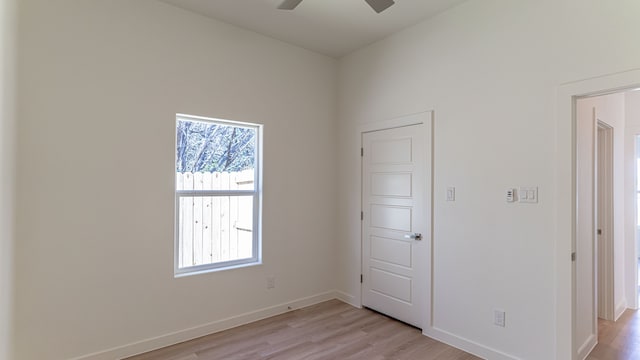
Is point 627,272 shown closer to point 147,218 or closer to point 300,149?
point 300,149

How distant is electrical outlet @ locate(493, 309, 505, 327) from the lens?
106 inches

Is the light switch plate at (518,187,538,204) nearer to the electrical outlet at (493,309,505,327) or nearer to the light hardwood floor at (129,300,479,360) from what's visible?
the electrical outlet at (493,309,505,327)

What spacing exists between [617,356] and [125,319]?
4111 millimetres

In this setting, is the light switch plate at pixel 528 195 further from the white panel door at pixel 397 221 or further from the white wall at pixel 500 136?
the white panel door at pixel 397 221

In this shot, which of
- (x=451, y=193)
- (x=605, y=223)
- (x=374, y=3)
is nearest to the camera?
(x=374, y=3)

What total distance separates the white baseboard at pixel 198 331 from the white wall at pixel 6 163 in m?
0.67

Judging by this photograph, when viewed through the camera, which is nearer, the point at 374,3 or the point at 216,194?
the point at 374,3

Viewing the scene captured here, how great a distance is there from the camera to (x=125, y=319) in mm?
2779

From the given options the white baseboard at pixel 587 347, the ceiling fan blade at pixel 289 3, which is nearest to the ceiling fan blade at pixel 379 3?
the ceiling fan blade at pixel 289 3

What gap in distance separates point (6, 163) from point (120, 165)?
0.73 meters

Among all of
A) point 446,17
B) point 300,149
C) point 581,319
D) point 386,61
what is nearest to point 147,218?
point 300,149

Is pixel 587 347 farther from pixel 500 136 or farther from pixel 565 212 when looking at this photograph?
pixel 500 136

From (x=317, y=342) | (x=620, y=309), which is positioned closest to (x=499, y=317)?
(x=317, y=342)

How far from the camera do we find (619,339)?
306 centimetres
